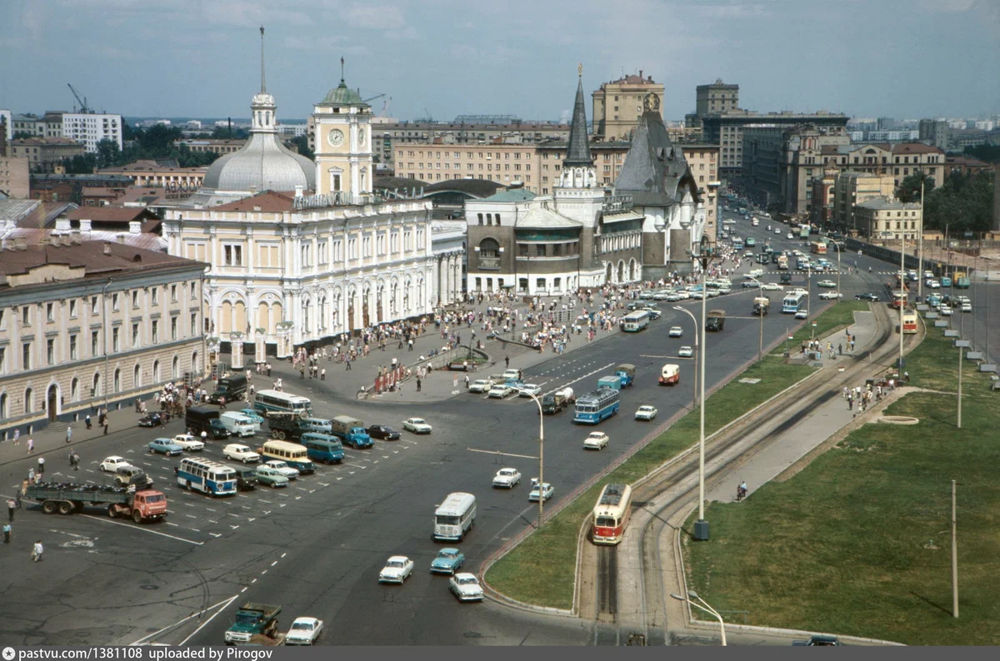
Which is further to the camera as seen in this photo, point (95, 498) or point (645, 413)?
point (645, 413)

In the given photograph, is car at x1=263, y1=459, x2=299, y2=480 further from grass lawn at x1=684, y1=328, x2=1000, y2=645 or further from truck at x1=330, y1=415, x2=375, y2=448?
grass lawn at x1=684, y1=328, x2=1000, y2=645

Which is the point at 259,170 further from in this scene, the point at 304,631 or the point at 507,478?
the point at 304,631

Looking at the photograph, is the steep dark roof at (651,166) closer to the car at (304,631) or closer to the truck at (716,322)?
the truck at (716,322)

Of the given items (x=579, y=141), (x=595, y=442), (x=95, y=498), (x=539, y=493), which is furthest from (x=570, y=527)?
(x=579, y=141)

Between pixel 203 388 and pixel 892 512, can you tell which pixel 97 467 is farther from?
pixel 892 512

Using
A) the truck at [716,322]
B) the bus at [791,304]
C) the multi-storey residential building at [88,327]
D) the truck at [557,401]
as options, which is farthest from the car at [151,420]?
the bus at [791,304]
